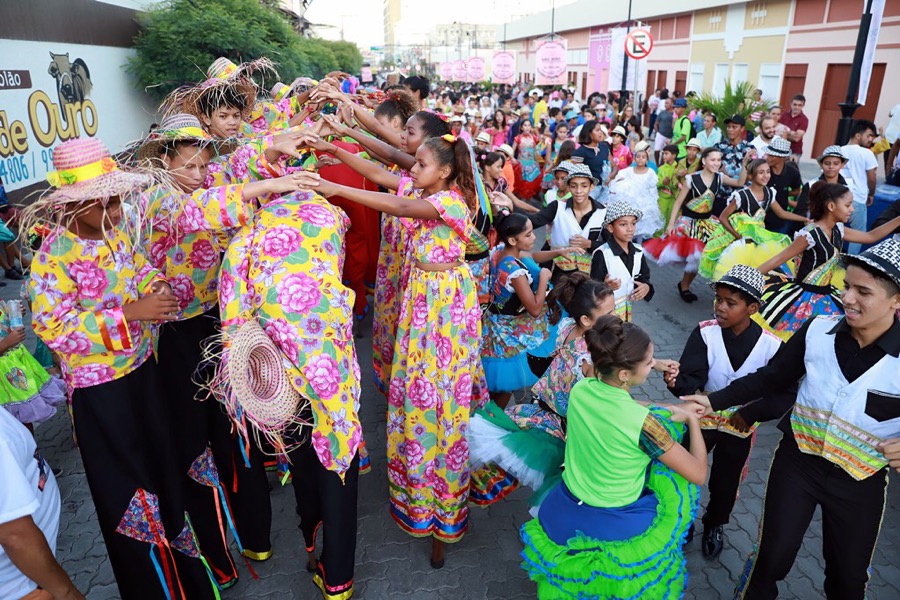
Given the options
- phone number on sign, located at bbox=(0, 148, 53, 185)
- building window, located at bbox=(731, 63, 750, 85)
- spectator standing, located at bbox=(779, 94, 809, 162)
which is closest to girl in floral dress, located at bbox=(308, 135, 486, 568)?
phone number on sign, located at bbox=(0, 148, 53, 185)

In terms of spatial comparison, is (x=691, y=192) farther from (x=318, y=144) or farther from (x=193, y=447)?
(x=193, y=447)

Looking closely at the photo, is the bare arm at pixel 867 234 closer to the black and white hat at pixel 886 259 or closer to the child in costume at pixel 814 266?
the child in costume at pixel 814 266

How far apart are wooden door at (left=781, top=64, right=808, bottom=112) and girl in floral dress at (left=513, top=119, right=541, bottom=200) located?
9963 millimetres

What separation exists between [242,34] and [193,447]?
945 centimetres

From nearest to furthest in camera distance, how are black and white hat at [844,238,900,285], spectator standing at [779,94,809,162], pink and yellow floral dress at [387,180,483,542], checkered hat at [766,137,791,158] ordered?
black and white hat at [844,238,900,285]
pink and yellow floral dress at [387,180,483,542]
checkered hat at [766,137,791,158]
spectator standing at [779,94,809,162]

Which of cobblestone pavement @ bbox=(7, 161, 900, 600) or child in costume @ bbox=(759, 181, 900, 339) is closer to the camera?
cobblestone pavement @ bbox=(7, 161, 900, 600)

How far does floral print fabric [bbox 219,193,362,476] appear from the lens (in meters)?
2.14

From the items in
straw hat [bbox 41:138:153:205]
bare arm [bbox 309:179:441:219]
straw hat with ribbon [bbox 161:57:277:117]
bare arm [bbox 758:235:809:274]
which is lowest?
bare arm [bbox 758:235:809:274]

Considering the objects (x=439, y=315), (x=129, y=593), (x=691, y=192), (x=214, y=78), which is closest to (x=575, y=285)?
(x=439, y=315)

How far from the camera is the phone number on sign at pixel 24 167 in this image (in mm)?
7203

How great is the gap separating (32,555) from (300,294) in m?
1.07

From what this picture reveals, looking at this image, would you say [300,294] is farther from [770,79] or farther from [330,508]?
[770,79]

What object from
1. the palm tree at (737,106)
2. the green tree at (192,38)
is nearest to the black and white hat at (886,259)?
the green tree at (192,38)

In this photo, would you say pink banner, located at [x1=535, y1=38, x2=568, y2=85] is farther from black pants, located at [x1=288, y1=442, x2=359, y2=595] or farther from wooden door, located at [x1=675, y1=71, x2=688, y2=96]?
black pants, located at [x1=288, y1=442, x2=359, y2=595]
